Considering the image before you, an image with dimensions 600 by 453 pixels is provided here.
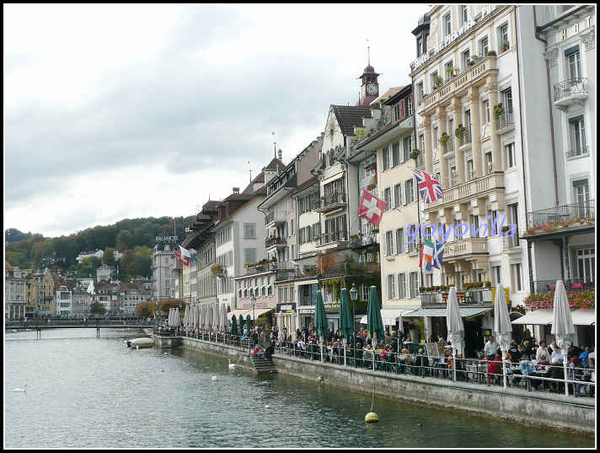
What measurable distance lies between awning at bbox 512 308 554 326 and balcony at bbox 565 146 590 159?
710 centimetres

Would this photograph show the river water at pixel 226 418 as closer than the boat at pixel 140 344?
Yes

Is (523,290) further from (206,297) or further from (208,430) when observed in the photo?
(206,297)

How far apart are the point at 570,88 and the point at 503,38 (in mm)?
5057

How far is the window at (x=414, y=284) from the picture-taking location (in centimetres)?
4675

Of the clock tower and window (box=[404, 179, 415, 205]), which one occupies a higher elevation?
the clock tower

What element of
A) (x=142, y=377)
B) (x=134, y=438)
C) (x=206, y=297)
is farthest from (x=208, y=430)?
(x=206, y=297)

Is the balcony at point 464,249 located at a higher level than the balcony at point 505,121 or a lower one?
lower

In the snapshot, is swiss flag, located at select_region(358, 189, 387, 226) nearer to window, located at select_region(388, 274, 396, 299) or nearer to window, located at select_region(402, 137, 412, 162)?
window, located at select_region(402, 137, 412, 162)

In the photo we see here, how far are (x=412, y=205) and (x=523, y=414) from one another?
918 inches

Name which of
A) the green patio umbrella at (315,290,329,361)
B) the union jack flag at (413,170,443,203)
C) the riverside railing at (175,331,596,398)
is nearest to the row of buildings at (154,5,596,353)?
the union jack flag at (413,170,443,203)

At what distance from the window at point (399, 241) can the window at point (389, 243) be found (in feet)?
2.67

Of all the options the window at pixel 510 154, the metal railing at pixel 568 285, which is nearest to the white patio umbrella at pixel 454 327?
the metal railing at pixel 568 285

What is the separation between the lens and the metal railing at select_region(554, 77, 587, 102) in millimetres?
33000

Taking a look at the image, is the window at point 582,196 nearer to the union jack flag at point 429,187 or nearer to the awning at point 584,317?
the awning at point 584,317
